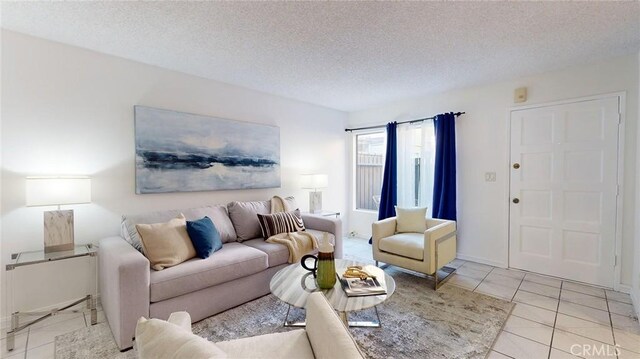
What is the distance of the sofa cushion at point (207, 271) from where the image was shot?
208cm

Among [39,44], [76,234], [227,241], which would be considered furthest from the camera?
[227,241]

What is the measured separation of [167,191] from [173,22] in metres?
1.68

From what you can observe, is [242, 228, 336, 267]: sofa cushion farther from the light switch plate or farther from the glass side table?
the light switch plate

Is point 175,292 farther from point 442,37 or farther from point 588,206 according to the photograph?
→ point 588,206

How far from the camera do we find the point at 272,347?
1322mm

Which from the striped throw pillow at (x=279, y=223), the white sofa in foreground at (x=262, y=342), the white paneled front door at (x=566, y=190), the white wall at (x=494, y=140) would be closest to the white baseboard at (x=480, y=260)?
the white wall at (x=494, y=140)

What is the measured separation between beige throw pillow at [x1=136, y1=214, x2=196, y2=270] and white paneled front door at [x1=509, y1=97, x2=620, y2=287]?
3.75 meters

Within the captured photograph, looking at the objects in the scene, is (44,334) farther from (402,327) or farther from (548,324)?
(548,324)

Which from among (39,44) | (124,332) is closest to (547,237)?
(124,332)

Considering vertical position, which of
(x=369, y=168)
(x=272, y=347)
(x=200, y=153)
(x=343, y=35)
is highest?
(x=343, y=35)

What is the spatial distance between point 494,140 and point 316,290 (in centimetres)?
310

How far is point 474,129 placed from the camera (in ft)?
12.4

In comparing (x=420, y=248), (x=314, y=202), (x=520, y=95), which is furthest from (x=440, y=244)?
(x=520, y=95)

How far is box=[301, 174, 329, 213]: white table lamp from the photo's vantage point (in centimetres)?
418
